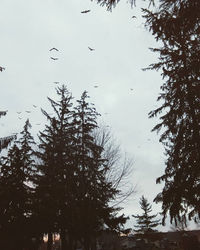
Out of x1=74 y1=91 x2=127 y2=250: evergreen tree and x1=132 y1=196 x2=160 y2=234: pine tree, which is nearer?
x1=74 y1=91 x2=127 y2=250: evergreen tree

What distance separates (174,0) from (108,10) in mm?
1644

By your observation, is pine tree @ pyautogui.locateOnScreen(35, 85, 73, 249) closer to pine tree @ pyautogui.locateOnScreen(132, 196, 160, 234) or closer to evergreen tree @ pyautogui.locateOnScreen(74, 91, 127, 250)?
evergreen tree @ pyautogui.locateOnScreen(74, 91, 127, 250)

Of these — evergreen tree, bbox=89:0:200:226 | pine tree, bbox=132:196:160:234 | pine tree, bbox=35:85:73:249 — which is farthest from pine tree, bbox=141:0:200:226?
pine tree, bbox=132:196:160:234

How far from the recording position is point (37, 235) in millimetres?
18125

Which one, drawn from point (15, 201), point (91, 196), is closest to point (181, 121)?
point (91, 196)

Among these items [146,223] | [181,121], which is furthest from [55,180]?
[146,223]

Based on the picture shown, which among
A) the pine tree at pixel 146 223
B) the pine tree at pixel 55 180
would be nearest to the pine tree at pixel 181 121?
the pine tree at pixel 55 180

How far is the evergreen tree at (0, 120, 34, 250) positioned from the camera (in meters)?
17.6

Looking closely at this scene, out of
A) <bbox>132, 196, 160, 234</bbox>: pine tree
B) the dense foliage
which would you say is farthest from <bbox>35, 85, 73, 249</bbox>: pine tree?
<bbox>132, 196, 160, 234</bbox>: pine tree

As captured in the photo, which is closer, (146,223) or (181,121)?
(181,121)

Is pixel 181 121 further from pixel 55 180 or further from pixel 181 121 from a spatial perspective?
pixel 55 180

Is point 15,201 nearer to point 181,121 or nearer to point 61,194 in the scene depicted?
point 61,194

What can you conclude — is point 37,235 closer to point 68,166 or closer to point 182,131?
point 68,166

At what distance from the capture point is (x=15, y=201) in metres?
18.8
